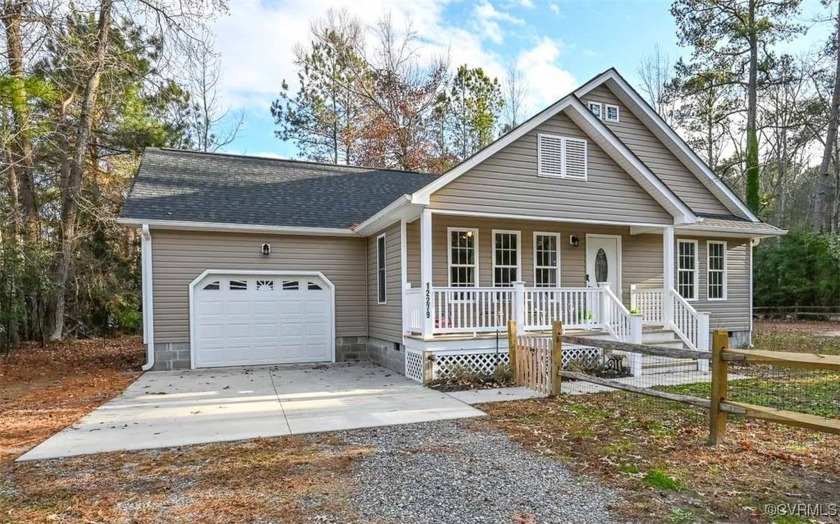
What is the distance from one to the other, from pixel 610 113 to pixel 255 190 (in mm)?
9685

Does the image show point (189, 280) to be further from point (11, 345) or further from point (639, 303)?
point (639, 303)

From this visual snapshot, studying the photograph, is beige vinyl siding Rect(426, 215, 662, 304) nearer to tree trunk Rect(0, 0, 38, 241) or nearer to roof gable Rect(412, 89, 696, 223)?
roof gable Rect(412, 89, 696, 223)

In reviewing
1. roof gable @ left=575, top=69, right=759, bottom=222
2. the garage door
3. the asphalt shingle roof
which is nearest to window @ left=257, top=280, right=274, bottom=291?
the garage door

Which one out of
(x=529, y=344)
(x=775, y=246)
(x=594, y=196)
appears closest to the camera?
(x=529, y=344)

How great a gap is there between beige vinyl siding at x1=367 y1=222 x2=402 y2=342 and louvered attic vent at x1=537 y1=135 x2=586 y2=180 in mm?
3153

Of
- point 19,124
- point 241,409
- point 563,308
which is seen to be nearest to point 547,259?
point 563,308

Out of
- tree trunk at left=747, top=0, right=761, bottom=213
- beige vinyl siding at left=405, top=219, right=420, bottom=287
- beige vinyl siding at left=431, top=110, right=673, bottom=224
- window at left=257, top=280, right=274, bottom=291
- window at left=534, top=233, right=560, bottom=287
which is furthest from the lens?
tree trunk at left=747, top=0, right=761, bottom=213

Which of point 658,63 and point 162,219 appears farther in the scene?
point 658,63

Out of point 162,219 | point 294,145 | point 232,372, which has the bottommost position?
point 232,372

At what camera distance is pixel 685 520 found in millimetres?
3299

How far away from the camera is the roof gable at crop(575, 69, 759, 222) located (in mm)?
12930

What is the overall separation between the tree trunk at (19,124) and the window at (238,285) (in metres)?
4.78

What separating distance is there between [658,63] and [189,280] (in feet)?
99.9

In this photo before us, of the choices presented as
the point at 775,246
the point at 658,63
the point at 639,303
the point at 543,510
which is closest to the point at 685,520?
the point at 543,510
